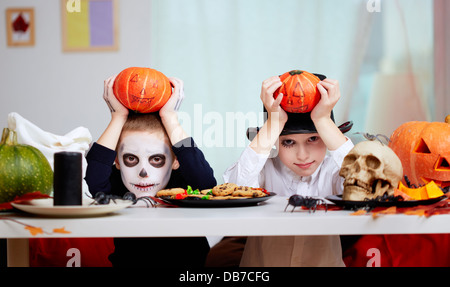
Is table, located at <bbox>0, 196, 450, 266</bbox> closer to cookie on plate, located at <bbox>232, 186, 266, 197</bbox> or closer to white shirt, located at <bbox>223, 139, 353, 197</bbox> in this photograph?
cookie on plate, located at <bbox>232, 186, 266, 197</bbox>

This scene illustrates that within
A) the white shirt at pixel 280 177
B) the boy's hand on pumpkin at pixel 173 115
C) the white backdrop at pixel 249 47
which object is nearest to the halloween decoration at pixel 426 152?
the white shirt at pixel 280 177

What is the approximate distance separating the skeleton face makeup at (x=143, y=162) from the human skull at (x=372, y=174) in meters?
0.71

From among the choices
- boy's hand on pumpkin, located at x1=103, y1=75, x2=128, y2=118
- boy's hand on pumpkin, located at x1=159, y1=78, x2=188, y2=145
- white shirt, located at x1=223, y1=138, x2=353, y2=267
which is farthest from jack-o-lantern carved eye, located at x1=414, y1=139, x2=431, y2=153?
boy's hand on pumpkin, located at x1=103, y1=75, x2=128, y2=118

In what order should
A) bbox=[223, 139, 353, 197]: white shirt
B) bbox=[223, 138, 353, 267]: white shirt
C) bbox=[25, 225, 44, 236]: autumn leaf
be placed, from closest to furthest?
bbox=[25, 225, 44, 236]: autumn leaf, bbox=[223, 138, 353, 267]: white shirt, bbox=[223, 139, 353, 197]: white shirt

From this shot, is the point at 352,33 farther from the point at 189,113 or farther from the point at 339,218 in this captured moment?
the point at 339,218

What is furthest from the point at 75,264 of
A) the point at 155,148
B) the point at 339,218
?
the point at 339,218

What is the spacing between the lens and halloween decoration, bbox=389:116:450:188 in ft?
4.94

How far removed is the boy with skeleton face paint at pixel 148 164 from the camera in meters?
1.59

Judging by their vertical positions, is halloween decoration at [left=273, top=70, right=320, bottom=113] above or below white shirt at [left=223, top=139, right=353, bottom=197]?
above

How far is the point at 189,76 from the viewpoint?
11.5ft

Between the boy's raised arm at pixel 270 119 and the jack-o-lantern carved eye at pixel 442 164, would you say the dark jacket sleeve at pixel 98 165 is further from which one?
the jack-o-lantern carved eye at pixel 442 164

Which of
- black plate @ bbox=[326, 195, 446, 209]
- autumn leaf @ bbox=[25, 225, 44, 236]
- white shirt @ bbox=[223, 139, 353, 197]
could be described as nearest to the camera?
autumn leaf @ bbox=[25, 225, 44, 236]

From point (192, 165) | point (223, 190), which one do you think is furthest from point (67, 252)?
point (223, 190)

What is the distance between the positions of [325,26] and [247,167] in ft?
7.24
